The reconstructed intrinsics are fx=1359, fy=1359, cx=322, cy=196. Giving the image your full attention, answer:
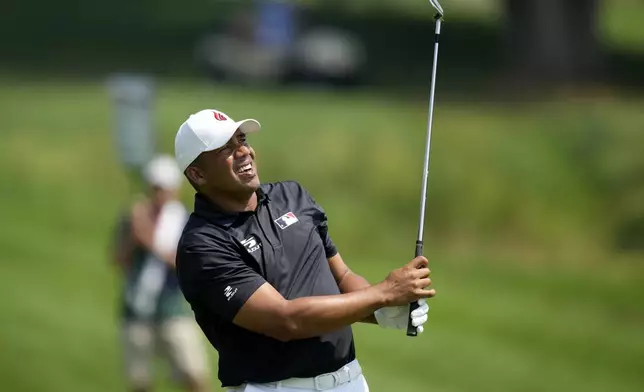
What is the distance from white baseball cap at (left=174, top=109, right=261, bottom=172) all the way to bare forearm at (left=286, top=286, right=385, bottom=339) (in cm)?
75

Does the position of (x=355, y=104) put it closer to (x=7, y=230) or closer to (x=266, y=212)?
(x=7, y=230)

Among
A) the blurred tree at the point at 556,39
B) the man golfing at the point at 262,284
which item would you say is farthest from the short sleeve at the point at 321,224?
the blurred tree at the point at 556,39

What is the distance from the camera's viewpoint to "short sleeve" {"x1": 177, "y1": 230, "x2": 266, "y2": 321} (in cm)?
514

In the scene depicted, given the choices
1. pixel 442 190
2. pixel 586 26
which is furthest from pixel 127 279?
pixel 586 26

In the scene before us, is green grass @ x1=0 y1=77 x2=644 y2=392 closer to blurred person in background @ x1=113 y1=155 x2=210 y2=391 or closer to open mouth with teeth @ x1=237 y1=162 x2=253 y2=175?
blurred person in background @ x1=113 y1=155 x2=210 y2=391

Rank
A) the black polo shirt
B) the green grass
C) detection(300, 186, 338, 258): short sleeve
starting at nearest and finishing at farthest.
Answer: the black polo shirt, detection(300, 186, 338, 258): short sleeve, the green grass

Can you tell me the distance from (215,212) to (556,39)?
23861 millimetres

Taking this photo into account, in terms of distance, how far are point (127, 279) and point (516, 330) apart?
5795mm

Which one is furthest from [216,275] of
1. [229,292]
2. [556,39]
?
[556,39]

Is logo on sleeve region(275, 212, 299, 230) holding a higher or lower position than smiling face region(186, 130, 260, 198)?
lower

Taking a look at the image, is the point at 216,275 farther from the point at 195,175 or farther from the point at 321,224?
the point at 321,224

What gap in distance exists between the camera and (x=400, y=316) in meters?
5.30

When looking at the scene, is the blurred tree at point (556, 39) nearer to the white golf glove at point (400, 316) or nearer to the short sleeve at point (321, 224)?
the short sleeve at point (321, 224)

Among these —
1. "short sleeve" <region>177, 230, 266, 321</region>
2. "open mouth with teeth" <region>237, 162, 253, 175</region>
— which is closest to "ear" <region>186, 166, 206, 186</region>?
"open mouth with teeth" <region>237, 162, 253, 175</region>
